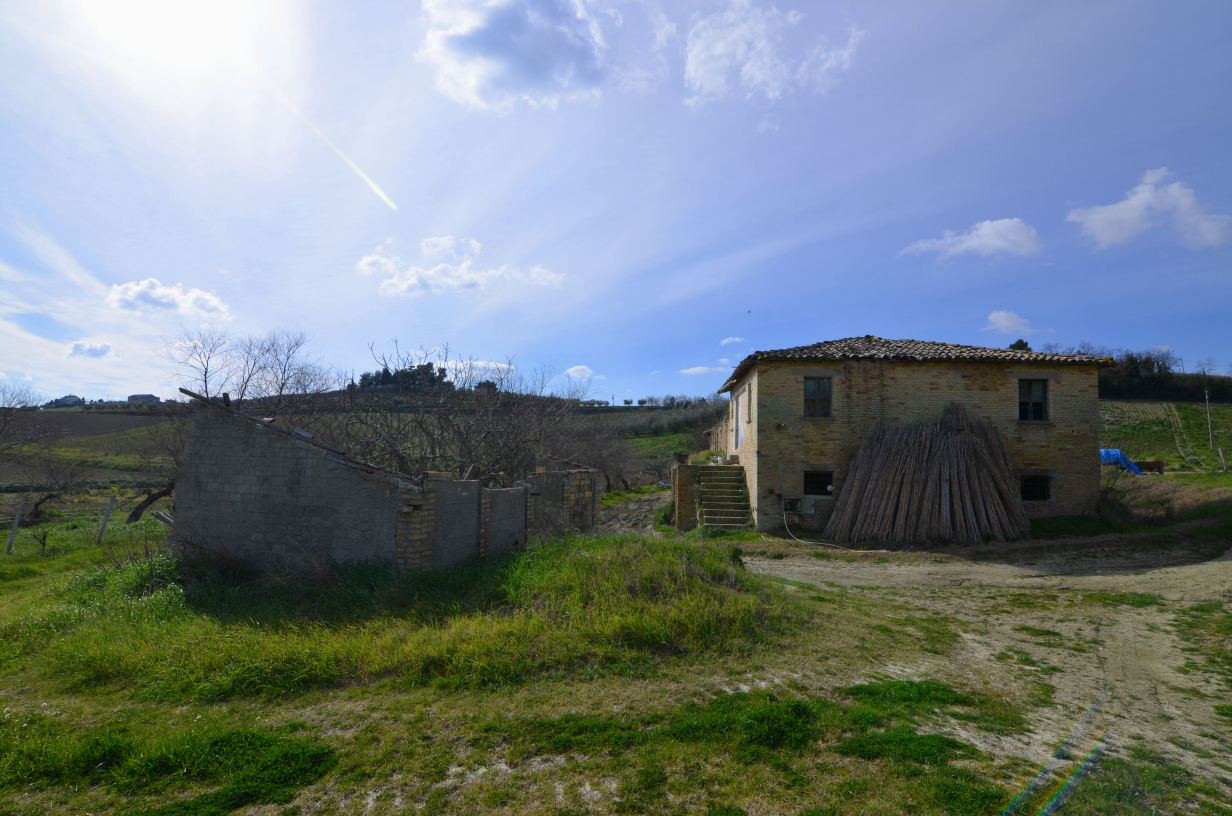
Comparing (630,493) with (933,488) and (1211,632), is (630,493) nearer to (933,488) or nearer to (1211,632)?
(933,488)

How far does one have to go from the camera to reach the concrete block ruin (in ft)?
25.4

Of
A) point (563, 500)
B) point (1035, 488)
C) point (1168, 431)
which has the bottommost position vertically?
point (563, 500)

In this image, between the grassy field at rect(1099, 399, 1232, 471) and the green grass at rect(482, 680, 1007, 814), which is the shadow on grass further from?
the grassy field at rect(1099, 399, 1232, 471)

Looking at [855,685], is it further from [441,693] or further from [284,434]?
[284,434]

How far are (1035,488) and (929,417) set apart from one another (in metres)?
3.65

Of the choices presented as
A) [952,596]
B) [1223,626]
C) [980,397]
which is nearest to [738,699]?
[952,596]

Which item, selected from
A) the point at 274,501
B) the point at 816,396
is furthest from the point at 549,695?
the point at 816,396

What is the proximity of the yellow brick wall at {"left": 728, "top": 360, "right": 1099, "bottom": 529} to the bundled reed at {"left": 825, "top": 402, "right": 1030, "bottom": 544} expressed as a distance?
21.4 inches

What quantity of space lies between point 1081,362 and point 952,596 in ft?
33.1

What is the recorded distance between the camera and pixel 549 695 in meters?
4.85

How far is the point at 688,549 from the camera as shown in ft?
28.0

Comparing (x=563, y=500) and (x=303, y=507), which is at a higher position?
(x=303, y=507)

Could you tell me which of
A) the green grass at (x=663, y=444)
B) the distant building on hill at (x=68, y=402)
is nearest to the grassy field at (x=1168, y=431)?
the green grass at (x=663, y=444)

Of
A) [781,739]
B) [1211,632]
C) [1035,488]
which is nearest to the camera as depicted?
[781,739]
